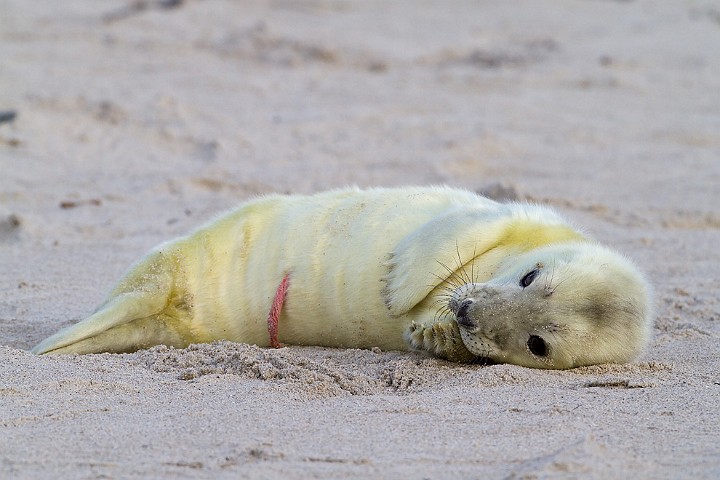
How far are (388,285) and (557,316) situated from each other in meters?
0.61

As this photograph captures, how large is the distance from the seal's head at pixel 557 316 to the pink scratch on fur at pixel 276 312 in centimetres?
67

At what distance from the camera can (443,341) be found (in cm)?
348

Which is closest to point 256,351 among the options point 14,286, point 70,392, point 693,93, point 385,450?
point 70,392

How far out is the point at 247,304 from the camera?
390 cm

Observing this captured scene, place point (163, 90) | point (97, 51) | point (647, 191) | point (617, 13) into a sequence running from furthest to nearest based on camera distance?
point (617, 13) → point (97, 51) → point (163, 90) → point (647, 191)

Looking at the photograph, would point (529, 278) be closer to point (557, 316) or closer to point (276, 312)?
point (557, 316)

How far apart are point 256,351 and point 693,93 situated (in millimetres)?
6039

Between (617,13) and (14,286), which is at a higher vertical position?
(617,13)

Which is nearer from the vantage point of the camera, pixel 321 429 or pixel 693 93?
pixel 321 429

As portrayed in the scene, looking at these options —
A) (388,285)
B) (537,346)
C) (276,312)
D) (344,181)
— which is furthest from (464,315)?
(344,181)

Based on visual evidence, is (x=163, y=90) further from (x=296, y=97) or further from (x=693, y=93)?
(x=693, y=93)

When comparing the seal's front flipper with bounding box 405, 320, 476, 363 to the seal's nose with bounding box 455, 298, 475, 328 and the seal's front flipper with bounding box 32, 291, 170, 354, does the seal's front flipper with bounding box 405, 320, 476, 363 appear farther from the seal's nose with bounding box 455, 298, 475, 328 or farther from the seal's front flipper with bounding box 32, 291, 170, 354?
the seal's front flipper with bounding box 32, 291, 170, 354

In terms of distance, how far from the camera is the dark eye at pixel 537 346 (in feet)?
11.2

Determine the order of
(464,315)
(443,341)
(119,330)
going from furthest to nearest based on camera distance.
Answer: (119,330) < (443,341) < (464,315)
